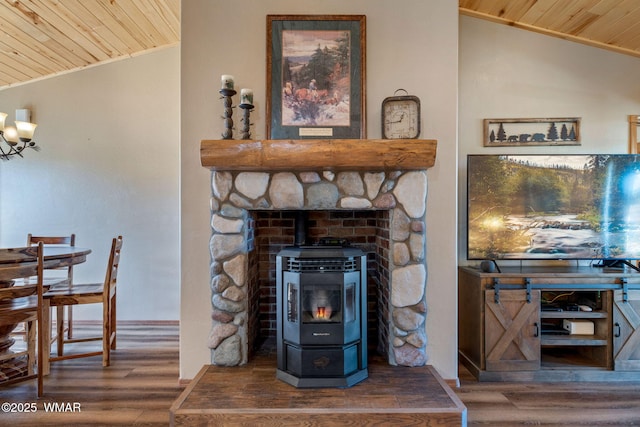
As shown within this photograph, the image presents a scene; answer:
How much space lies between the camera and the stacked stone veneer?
7.57 ft

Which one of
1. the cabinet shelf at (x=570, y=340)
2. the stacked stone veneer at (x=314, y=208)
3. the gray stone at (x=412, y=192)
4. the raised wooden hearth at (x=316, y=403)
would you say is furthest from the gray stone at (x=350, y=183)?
the cabinet shelf at (x=570, y=340)

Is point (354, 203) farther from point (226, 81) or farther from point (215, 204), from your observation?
point (226, 81)

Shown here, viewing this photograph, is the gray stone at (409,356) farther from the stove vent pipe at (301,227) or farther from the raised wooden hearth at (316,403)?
the stove vent pipe at (301,227)

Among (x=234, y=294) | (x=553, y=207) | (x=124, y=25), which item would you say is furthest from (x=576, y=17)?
(x=124, y=25)

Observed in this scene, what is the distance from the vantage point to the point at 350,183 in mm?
2314

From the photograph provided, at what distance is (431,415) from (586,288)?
1570mm

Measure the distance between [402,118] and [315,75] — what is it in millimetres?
651

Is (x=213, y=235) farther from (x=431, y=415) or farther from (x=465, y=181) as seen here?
(x=465, y=181)

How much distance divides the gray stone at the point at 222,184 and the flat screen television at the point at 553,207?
71.1 inches

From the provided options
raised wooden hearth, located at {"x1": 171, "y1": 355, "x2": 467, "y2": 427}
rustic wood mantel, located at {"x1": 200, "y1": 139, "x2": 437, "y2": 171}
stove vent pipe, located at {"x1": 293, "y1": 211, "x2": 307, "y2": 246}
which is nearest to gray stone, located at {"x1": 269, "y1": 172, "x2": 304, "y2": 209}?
rustic wood mantel, located at {"x1": 200, "y1": 139, "x2": 437, "y2": 171}

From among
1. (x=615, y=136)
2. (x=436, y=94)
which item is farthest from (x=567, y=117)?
(x=436, y=94)

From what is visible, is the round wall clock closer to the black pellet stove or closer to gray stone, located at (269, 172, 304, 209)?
gray stone, located at (269, 172, 304, 209)

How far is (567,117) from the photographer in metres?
3.00

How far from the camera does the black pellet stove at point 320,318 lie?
2.12m
